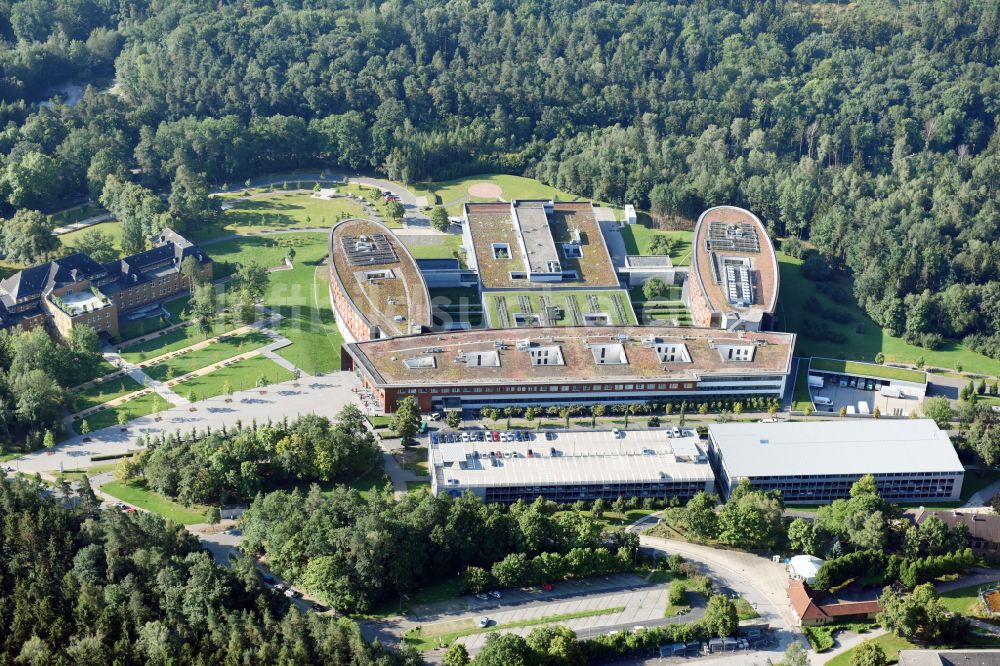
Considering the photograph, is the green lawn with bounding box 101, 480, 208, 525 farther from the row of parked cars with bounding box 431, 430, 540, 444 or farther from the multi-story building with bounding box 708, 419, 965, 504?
the multi-story building with bounding box 708, 419, 965, 504

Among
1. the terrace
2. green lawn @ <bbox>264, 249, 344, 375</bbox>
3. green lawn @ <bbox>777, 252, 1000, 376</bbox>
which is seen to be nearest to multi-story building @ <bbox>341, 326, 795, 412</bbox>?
green lawn @ <bbox>264, 249, 344, 375</bbox>

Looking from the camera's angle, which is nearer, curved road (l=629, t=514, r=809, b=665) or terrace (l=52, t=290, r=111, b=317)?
curved road (l=629, t=514, r=809, b=665)

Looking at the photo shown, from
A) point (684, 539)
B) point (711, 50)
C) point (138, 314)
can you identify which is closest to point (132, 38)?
point (138, 314)

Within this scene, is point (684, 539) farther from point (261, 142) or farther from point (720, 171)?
point (261, 142)

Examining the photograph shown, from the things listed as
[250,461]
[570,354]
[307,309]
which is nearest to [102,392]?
[250,461]

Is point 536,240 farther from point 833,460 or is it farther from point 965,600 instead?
point 965,600

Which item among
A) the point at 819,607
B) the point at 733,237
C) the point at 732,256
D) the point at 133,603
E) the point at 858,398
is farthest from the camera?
the point at 733,237
